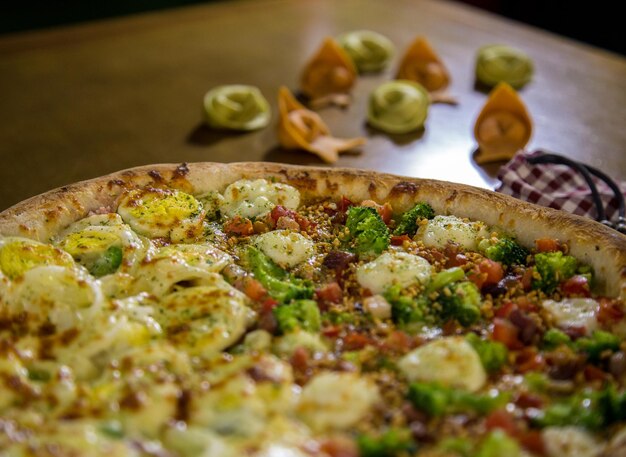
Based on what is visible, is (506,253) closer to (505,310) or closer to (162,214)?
(505,310)

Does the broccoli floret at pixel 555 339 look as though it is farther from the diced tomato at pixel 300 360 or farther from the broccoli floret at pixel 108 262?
the broccoli floret at pixel 108 262

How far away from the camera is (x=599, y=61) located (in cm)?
885

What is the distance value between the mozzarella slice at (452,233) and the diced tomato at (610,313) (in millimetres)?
871

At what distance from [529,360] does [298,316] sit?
1.11 meters

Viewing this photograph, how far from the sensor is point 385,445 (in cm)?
308

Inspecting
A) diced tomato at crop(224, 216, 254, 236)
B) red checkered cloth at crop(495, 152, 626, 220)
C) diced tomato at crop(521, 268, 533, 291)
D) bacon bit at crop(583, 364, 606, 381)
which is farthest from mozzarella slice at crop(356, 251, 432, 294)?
red checkered cloth at crop(495, 152, 626, 220)

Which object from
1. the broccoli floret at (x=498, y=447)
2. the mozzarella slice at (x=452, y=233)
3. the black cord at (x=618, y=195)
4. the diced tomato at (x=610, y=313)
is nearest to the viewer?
the broccoli floret at (x=498, y=447)

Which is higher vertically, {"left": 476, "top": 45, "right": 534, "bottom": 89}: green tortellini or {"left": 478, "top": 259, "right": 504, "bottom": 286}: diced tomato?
{"left": 478, "top": 259, "right": 504, "bottom": 286}: diced tomato

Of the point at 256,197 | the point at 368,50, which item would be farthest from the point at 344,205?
the point at 368,50

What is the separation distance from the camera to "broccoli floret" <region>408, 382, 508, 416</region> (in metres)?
3.27

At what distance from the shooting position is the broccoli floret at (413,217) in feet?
15.5

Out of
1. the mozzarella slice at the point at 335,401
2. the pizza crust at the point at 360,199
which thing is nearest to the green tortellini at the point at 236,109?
the pizza crust at the point at 360,199

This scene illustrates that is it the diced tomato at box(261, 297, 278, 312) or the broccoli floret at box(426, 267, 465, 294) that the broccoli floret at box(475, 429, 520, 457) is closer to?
the broccoli floret at box(426, 267, 465, 294)

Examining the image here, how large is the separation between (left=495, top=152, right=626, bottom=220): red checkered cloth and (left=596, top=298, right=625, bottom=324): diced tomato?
1.70m
